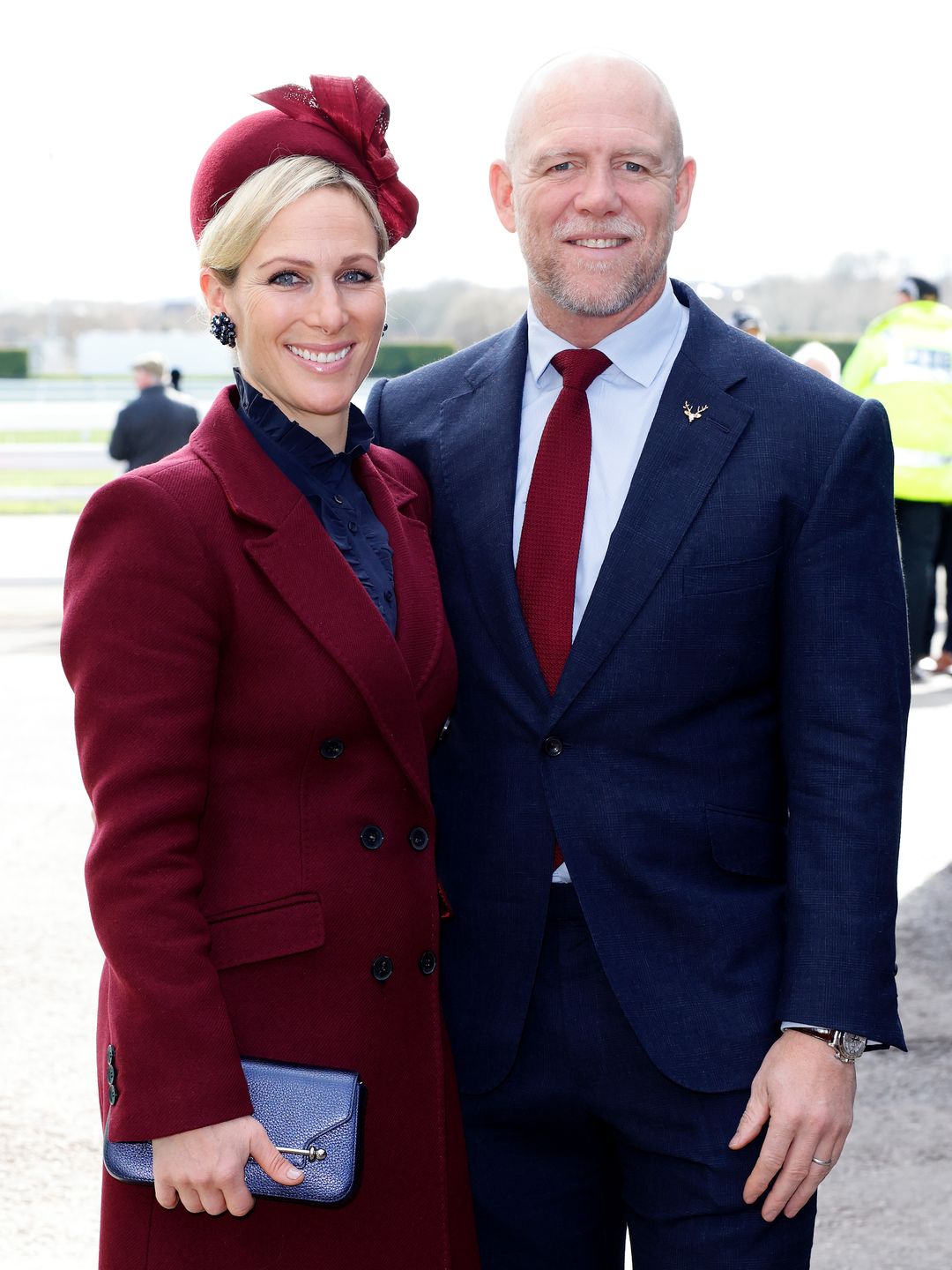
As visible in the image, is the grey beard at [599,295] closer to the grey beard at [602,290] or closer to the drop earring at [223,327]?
the grey beard at [602,290]

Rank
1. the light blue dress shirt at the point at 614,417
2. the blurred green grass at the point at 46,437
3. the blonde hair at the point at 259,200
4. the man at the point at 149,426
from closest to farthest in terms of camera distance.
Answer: the blonde hair at the point at 259,200, the light blue dress shirt at the point at 614,417, the man at the point at 149,426, the blurred green grass at the point at 46,437

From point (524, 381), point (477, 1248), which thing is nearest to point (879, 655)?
point (524, 381)

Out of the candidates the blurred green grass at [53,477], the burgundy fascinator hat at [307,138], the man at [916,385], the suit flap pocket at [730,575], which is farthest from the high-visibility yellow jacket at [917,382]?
the blurred green grass at [53,477]

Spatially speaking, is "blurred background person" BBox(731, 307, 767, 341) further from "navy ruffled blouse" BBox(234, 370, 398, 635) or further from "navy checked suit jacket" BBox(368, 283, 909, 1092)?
"navy ruffled blouse" BBox(234, 370, 398, 635)

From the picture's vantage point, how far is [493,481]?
96.2 inches

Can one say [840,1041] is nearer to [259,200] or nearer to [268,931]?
[268,931]

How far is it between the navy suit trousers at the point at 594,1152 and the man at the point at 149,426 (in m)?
8.75

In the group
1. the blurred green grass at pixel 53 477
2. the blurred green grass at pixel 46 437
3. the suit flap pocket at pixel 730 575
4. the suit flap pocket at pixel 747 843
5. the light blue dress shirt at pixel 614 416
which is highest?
the light blue dress shirt at pixel 614 416

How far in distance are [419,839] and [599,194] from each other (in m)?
1.05

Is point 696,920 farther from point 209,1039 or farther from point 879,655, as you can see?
point 209,1039

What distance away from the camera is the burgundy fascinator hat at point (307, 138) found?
2143 millimetres

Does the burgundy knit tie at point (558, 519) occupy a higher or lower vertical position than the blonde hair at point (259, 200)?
lower

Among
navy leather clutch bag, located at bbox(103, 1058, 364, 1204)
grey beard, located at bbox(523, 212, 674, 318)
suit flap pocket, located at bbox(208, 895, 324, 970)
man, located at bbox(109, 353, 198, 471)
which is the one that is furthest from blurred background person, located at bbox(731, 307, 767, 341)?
navy leather clutch bag, located at bbox(103, 1058, 364, 1204)

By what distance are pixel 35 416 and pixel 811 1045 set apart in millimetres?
19692
